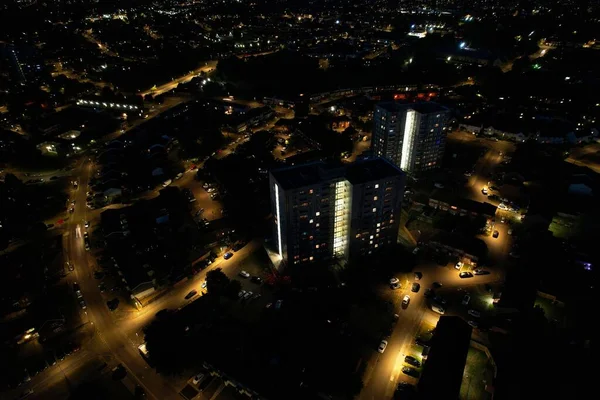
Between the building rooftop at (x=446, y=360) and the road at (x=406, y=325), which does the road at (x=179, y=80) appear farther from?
the building rooftop at (x=446, y=360)

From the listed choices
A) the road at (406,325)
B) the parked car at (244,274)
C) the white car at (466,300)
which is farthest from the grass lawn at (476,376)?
the parked car at (244,274)

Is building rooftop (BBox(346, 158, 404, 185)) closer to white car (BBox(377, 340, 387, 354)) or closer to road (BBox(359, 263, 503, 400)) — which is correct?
road (BBox(359, 263, 503, 400))

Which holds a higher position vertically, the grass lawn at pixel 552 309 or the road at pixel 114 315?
the road at pixel 114 315

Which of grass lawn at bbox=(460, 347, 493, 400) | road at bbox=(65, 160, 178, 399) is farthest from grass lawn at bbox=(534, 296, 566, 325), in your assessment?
road at bbox=(65, 160, 178, 399)

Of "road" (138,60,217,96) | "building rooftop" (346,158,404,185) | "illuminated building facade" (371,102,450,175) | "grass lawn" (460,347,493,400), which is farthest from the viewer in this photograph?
"road" (138,60,217,96)

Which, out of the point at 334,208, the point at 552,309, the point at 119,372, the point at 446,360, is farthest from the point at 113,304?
the point at 552,309

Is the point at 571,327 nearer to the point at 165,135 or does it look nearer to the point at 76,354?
the point at 76,354

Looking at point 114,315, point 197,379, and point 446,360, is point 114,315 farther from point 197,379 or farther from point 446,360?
point 446,360
